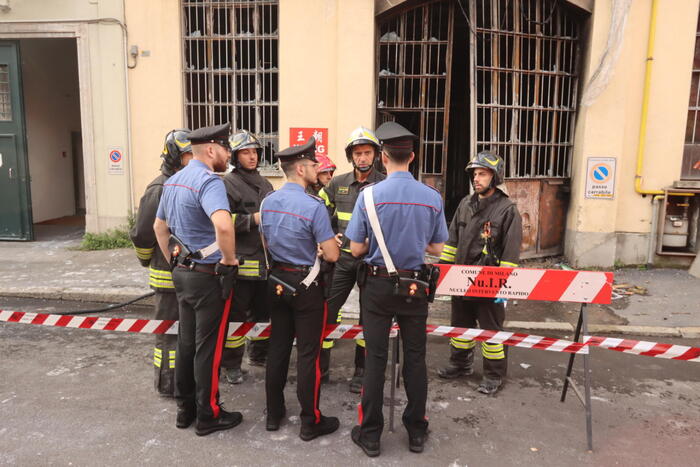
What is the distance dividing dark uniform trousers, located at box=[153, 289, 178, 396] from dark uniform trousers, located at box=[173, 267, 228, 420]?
A: 49 centimetres

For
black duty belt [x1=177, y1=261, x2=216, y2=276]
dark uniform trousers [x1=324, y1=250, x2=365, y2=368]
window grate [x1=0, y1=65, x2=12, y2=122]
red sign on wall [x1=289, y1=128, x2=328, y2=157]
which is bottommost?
dark uniform trousers [x1=324, y1=250, x2=365, y2=368]

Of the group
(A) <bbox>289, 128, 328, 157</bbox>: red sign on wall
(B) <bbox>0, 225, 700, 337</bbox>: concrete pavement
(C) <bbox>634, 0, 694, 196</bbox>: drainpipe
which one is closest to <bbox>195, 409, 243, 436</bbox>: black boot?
(B) <bbox>0, 225, 700, 337</bbox>: concrete pavement

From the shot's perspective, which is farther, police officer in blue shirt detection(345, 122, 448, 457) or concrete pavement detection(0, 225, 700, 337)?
concrete pavement detection(0, 225, 700, 337)

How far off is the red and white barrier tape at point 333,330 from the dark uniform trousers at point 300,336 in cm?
40

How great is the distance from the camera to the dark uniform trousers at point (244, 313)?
13.1 ft

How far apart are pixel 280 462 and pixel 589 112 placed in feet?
23.5

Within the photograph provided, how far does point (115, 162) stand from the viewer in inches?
357

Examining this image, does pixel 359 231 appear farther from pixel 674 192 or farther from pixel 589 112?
pixel 674 192

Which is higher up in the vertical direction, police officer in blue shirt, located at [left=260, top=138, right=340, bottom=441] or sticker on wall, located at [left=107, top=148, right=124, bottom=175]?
sticker on wall, located at [left=107, top=148, right=124, bottom=175]

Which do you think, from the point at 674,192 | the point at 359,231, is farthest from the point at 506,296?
the point at 674,192

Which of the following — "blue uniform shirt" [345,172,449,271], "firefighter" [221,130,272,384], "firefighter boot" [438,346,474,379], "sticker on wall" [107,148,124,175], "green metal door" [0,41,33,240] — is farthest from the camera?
"green metal door" [0,41,33,240]

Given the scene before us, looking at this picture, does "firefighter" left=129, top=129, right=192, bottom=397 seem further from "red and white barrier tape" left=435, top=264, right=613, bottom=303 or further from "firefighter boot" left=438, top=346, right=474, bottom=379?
"firefighter boot" left=438, top=346, right=474, bottom=379

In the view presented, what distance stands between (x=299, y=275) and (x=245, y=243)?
102 centimetres

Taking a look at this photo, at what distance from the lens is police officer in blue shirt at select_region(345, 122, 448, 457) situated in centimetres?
318
